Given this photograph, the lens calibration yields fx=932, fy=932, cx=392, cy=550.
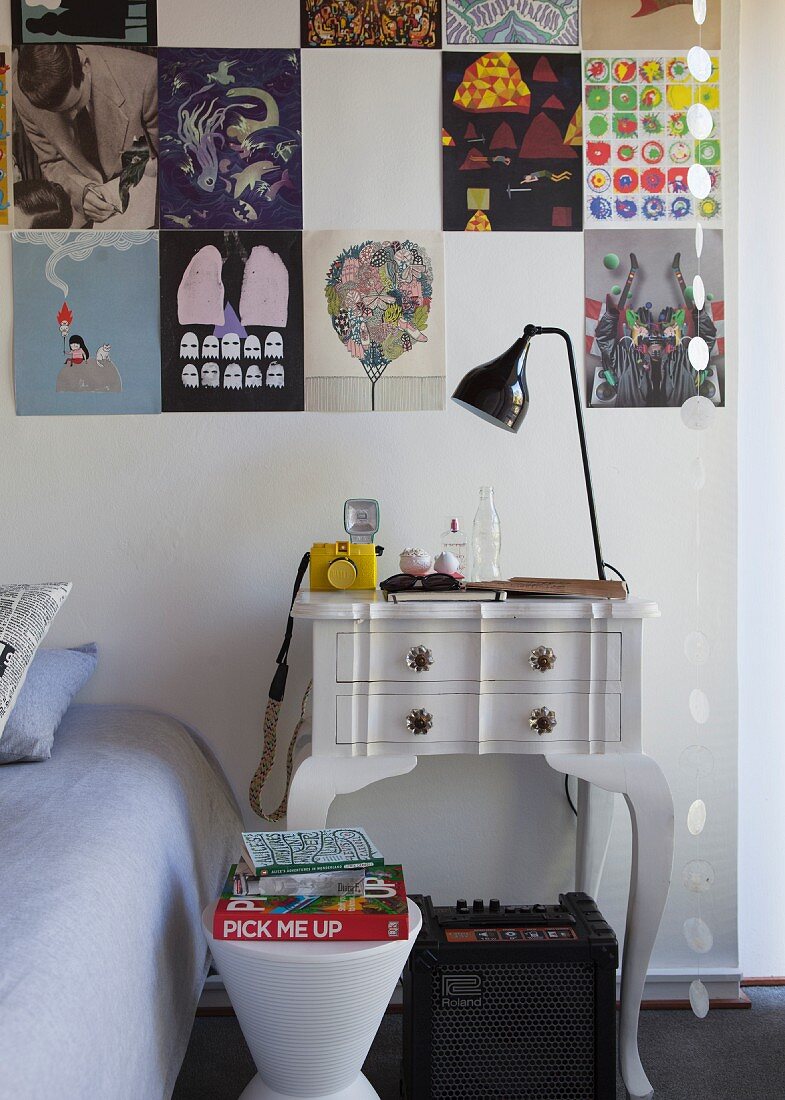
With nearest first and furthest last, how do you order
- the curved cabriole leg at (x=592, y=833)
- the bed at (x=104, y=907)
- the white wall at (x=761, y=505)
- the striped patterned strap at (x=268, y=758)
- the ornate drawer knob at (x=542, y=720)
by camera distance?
1. the bed at (x=104, y=907)
2. the ornate drawer knob at (x=542, y=720)
3. the striped patterned strap at (x=268, y=758)
4. the curved cabriole leg at (x=592, y=833)
5. the white wall at (x=761, y=505)

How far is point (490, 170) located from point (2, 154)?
106cm

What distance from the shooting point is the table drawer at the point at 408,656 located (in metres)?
1.58

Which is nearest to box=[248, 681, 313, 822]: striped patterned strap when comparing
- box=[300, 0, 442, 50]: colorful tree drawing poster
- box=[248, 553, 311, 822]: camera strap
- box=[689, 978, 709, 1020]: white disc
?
box=[248, 553, 311, 822]: camera strap

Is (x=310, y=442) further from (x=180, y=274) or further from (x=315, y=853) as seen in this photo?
(x=315, y=853)

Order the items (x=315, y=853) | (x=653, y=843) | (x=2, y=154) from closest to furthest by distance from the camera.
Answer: (x=315, y=853) → (x=653, y=843) → (x=2, y=154)

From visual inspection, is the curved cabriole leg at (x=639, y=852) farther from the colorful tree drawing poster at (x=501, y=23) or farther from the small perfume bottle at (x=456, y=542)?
the colorful tree drawing poster at (x=501, y=23)

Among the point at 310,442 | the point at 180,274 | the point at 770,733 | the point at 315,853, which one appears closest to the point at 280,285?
the point at 180,274

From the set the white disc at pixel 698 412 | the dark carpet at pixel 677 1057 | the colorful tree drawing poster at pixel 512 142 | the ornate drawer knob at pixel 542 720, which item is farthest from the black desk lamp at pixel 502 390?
the dark carpet at pixel 677 1057

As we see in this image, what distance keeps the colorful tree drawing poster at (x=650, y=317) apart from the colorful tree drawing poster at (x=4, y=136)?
1274 millimetres

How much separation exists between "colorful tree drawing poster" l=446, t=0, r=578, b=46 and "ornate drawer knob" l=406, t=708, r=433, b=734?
57.5 inches

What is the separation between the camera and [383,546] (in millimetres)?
2059

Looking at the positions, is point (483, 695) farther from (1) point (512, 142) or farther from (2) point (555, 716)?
(1) point (512, 142)

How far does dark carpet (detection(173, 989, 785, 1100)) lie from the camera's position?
5.55 ft

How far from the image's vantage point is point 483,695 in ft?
5.24
